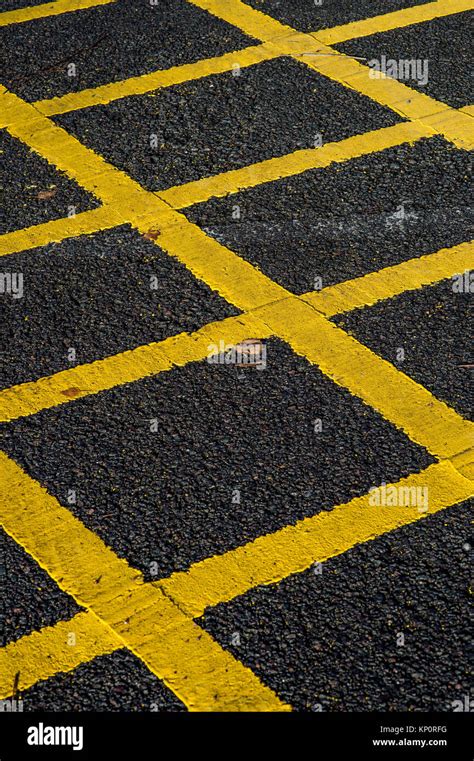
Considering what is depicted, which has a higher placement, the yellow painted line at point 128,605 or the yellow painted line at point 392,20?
the yellow painted line at point 392,20

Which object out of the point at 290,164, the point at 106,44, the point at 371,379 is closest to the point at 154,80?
the point at 106,44

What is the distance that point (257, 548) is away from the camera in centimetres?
404

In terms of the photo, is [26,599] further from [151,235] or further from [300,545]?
[151,235]

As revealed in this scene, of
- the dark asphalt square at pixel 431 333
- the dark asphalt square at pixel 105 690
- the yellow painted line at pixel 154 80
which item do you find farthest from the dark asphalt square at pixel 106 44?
the dark asphalt square at pixel 105 690

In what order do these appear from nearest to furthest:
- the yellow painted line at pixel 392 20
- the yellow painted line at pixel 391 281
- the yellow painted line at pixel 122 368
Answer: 1. the yellow painted line at pixel 122 368
2. the yellow painted line at pixel 391 281
3. the yellow painted line at pixel 392 20

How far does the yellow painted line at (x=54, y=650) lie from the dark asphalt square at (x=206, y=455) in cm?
28

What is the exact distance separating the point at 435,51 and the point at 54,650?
486 cm

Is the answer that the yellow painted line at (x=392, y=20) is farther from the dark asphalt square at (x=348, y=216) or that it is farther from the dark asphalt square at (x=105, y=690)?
the dark asphalt square at (x=105, y=690)

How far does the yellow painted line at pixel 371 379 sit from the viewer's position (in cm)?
450

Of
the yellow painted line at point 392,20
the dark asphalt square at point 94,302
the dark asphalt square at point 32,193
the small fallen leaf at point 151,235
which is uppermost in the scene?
the yellow painted line at point 392,20

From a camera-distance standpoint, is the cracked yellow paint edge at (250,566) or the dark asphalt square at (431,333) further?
the dark asphalt square at (431,333)

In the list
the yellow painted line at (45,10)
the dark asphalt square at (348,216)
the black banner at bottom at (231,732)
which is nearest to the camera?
the black banner at bottom at (231,732)

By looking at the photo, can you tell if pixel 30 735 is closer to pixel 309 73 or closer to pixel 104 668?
pixel 104 668

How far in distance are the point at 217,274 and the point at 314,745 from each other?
247cm
